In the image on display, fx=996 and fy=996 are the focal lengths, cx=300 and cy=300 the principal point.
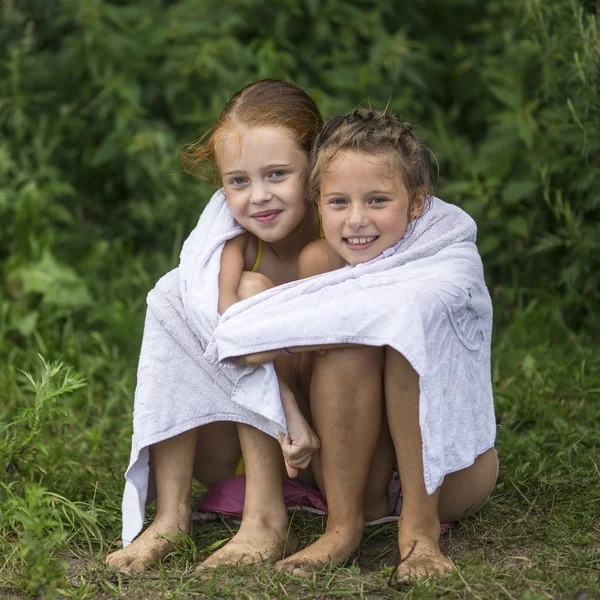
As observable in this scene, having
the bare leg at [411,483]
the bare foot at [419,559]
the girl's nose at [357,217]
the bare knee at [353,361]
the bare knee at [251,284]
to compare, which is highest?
the girl's nose at [357,217]

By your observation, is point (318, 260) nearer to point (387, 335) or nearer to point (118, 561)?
point (387, 335)

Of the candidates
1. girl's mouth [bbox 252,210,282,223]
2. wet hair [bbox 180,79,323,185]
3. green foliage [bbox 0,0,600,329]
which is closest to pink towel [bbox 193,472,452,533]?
girl's mouth [bbox 252,210,282,223]

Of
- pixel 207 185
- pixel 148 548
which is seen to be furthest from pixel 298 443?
pixel 207 185

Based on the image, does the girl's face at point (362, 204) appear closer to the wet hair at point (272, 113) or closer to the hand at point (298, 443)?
the wet hair at point (272, 113)

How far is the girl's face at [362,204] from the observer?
7.48 ft

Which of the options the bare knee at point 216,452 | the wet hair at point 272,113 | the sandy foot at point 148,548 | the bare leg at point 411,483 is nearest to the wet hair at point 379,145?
the wet hair at point 272,113

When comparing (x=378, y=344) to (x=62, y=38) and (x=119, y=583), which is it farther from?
(x=62, y=38)

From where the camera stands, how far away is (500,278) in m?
4.16

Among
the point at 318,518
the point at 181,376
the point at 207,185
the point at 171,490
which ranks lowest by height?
the point at 318,518

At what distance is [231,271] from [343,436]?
0.50m

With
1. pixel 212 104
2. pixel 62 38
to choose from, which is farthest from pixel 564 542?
pixel 62 38

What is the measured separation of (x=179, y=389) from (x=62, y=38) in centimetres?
302

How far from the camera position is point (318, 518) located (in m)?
2.62

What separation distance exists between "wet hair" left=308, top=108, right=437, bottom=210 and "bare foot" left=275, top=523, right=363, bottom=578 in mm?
794
